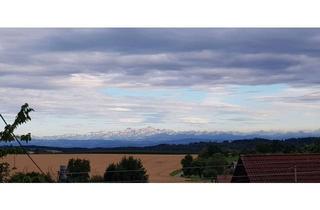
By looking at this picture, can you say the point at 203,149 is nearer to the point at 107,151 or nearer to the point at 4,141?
the point at 107,151

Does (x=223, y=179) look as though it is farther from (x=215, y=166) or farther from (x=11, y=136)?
(x=11, y=136)

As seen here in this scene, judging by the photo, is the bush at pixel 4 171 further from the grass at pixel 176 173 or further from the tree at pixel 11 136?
the grass at pixel 176 173

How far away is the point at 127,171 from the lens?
5.77 metres

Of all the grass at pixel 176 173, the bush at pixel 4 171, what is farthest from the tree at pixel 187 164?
the bush at pixel 4 171

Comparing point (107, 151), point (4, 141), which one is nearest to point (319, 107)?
point (107, 151)

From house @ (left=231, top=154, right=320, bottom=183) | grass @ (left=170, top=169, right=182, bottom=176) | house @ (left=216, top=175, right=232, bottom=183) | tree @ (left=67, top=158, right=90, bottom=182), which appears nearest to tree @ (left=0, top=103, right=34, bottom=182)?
tree @ (left=67, top=158, right=90, bottom=182)

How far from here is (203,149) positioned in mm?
5773

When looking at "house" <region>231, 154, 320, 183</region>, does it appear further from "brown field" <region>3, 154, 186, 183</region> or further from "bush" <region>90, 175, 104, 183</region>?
"bush" <region>90, 175, 104, 183</region>

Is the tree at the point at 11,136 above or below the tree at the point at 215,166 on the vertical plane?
above

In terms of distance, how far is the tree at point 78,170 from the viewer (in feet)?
18.8

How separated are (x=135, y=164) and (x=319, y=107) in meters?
1.59

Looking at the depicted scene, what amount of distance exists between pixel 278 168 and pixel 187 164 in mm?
806

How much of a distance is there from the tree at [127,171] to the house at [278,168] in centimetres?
76

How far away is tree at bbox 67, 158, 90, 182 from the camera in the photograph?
572 centimetres
